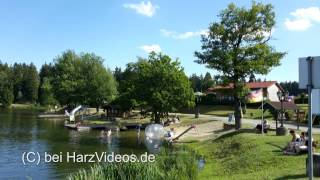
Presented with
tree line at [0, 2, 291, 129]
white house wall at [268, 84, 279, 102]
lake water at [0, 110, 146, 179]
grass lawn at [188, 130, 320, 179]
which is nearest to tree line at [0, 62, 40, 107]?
tree line at [0, 2, 291, 129]

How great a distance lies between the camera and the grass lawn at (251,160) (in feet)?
70.2

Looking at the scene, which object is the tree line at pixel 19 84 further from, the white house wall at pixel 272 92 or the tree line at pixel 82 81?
the white house wall at pixel 272 92

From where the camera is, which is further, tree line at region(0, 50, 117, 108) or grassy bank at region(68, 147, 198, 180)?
tree line at region(0, 50, 117, 108)

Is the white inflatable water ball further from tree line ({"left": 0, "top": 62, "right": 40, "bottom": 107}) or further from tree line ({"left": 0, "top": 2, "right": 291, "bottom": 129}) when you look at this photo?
tree line ({"left": 0, "top": 62, "right": 40, "bottom": 107})

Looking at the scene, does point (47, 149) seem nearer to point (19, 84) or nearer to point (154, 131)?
point (154, 131)

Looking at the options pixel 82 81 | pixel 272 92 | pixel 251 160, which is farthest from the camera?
pixel 82 81

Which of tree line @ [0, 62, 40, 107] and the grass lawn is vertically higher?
tree line @ [0, 62, 40, 107]

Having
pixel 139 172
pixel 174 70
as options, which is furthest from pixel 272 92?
pixel 139 172

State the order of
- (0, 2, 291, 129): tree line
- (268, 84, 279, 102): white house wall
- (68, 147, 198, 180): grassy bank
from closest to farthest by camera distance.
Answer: (68, 147, 198, 180): grassy bank → (0, 2, 291, 129): tree line → (268, 84, 279, 102): white house wall

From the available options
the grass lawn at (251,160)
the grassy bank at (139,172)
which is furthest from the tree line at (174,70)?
the grassy bank at (139,172)

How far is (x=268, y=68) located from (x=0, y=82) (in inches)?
5726

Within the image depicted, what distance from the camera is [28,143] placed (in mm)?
51688

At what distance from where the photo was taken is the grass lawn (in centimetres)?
2139

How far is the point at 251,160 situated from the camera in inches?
1076
